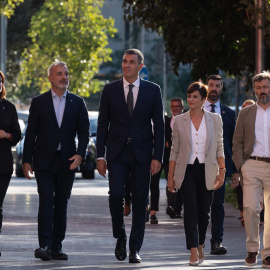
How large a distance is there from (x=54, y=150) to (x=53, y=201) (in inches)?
20.3

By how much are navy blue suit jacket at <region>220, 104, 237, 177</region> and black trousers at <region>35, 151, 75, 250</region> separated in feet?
7.30

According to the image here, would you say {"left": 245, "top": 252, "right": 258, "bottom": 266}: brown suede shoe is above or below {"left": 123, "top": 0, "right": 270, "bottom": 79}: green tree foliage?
below

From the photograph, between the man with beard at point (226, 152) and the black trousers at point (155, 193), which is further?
the black trousers at point (155, 193)

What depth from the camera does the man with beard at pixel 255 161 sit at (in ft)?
35.6

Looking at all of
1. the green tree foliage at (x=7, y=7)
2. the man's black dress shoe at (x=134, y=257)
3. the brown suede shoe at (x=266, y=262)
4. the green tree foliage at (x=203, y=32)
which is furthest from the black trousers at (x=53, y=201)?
the green tree foliage at (x=7, y=7)

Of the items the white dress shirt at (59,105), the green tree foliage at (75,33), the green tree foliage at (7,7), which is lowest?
the white dress shirt at (59,105)

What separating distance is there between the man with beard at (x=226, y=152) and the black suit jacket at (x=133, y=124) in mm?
1556

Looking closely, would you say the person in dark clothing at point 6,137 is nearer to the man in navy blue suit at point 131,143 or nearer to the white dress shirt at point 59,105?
the white dress shirt at point 59,105

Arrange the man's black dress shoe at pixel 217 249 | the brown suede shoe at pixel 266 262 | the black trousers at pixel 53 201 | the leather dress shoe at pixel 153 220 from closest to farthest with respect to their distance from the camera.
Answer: the brown suede shoe at pixel 266 262 → the black trousers at pixel 53 201 → the man's black dress shoe at pixel 217 249 → the leather dress shoe at pixel 153 220

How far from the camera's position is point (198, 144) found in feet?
35.5

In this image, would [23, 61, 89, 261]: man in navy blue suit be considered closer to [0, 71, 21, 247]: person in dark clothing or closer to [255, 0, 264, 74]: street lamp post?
[0, 71, 21, 247]: person in dark clothing

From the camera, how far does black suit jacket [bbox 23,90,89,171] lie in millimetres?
10891

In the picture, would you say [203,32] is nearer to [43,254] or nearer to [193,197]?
[193,197]

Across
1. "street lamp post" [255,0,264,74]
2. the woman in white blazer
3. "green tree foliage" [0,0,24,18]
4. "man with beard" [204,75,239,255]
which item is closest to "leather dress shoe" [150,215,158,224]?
"man with beard" [204,75,239,255]
